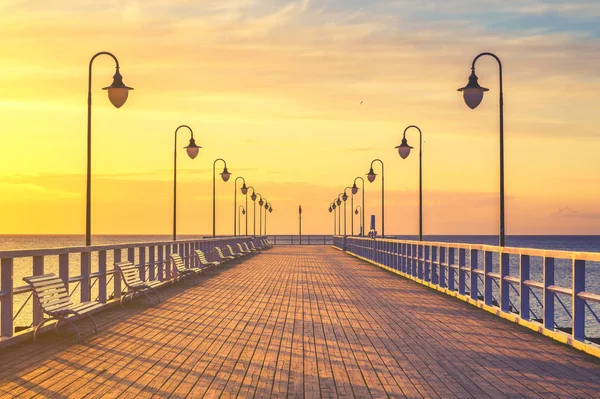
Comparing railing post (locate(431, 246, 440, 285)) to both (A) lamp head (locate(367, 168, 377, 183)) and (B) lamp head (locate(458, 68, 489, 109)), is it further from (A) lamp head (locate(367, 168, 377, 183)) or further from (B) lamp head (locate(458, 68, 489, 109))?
(A) lamp head (locate(367, 168, 377, 183))

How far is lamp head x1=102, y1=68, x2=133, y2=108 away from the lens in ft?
57.3

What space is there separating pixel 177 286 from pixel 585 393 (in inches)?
612

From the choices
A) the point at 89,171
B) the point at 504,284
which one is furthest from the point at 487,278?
the point at 89,171

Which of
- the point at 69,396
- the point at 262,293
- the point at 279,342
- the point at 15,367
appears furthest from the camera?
the point at 262,293

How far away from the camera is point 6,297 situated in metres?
10.4

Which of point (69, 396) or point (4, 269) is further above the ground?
point (4, 269)

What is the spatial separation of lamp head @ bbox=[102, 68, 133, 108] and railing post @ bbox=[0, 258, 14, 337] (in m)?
7.54

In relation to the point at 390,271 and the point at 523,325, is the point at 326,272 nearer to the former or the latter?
the point at 390,271

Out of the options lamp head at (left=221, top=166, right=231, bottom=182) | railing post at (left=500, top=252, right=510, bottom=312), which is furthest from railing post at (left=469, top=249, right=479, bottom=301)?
lamp head at (left=221, top=166, right=231, bottom=182)

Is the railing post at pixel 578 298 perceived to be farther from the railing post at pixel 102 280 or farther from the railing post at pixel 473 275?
the railing post at pixel 102 280

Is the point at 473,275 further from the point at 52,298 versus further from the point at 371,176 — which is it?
the point at 371,176

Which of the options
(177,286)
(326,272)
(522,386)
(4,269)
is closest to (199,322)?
(4,269)

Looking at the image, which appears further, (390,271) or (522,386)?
(390,271)

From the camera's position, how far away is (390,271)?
30016mm
